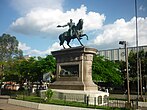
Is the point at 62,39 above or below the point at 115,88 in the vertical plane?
above

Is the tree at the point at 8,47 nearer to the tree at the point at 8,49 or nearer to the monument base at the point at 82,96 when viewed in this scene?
the tree at the point at 8,49

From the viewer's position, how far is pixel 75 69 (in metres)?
27.1

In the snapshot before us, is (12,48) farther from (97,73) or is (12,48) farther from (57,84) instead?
(57,84)

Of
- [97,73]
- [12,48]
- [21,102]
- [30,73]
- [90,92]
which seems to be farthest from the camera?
[12,48]

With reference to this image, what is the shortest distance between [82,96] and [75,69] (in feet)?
13.4

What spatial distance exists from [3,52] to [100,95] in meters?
47.5

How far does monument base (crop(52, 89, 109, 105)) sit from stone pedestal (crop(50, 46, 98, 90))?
96 cm

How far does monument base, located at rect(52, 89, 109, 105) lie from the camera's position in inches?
917

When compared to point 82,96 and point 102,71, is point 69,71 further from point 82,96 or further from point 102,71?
point 102,71

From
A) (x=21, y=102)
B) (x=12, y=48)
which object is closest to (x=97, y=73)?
(x=21, y=102)

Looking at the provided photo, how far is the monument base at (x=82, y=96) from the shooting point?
23.3 m

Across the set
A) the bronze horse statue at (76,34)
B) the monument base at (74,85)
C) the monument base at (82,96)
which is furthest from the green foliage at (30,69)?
the monument base at (82,96)

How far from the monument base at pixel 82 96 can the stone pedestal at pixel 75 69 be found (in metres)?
0.96

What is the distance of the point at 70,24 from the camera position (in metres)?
29.0
